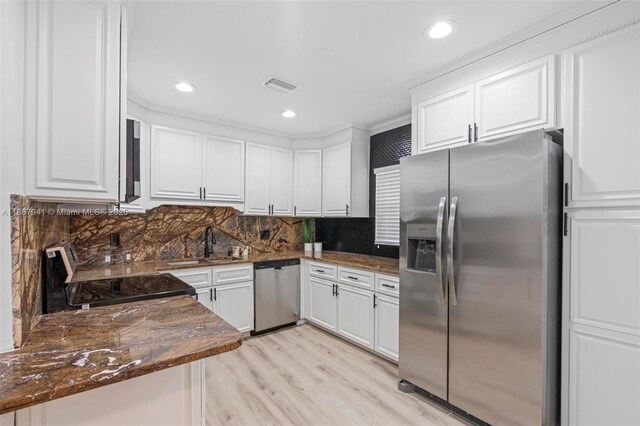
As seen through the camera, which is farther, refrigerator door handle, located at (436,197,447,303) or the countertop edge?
refrigerator door handle, located at (436,197,447,303)

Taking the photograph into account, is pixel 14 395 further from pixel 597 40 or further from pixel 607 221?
pixel 597 40

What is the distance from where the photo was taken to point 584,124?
171 cm

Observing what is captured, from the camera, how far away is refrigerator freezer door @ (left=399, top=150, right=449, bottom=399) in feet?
6.99

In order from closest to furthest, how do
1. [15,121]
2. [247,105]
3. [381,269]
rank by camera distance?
[15,121] → [381,269] → [247,105]

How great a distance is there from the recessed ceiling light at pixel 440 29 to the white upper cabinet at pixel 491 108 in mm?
469

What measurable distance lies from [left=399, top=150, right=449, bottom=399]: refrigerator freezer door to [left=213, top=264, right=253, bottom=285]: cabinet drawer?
6.12ft

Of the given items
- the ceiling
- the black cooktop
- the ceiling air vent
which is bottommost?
the black cooktop

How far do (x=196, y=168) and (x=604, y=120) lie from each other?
350cm

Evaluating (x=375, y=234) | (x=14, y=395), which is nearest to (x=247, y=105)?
(x=375, y=234)

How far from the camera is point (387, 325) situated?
2.87 m

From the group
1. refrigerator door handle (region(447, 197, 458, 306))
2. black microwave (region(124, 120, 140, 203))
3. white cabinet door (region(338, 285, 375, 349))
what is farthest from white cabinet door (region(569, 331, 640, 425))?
black microwave (region(124, 120, 140, 203))

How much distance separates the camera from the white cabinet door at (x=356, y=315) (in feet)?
10.1

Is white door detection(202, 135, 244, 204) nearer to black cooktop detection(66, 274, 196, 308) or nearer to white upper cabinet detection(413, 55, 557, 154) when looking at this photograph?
black cooktop detection(66, 274, 196, 308)

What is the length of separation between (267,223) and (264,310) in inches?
51.0
